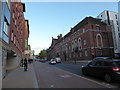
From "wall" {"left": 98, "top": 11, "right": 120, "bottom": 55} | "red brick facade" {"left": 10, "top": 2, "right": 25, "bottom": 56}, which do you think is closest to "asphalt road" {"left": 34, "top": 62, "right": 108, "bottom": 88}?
"red brick facade" {"left": 10, "top": 2, "right": 25, "bottom": 56}

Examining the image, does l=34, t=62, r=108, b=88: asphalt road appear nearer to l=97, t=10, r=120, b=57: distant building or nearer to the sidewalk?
the sidewalk

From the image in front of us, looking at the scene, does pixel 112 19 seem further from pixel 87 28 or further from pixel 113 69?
pixel 113 69

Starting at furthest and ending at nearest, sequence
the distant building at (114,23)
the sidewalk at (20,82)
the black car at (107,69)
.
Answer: the distant building at (114,23) < the black car at (107,69) < the sidewalk at (20,82)

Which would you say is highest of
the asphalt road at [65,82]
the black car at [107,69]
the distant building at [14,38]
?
the distant building at [14,38]

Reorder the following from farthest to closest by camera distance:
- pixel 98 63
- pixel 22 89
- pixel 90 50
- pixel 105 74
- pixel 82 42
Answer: pixel 82 42, pixel 90 50, pixel 98 63, pixel 105 74, pixel 22 89

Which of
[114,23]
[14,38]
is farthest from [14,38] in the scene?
[114,23]

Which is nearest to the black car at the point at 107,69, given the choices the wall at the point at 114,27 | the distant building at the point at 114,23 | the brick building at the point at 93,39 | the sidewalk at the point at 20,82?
the sidewalk at the point at 20,82

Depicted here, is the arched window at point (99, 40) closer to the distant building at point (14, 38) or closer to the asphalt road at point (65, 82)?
the distant building at point (14, 38)

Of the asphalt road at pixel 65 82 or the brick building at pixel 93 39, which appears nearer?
the asphalt road at pixel 65 82

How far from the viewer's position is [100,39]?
35969mm

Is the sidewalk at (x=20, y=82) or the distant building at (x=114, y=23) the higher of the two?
the distant building at (x=114, y=23)

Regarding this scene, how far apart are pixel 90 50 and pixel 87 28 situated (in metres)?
7.04

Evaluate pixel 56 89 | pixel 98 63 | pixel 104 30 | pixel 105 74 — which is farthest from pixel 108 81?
pixel 104 30

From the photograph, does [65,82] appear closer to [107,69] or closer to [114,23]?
[107,69]
